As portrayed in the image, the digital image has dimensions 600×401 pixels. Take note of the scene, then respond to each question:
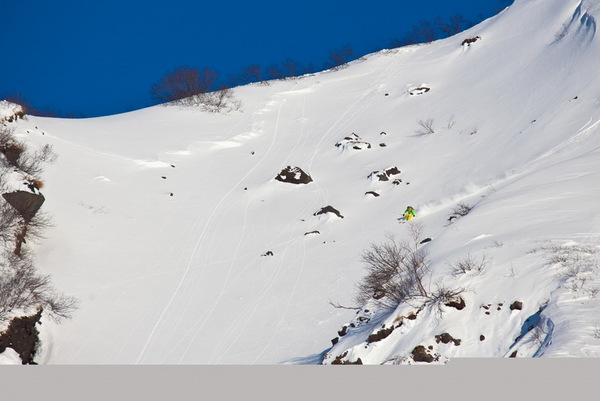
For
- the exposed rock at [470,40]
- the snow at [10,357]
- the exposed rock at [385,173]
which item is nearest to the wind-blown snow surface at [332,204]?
the exposed rock at [470,40]

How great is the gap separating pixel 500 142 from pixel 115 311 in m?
20.6

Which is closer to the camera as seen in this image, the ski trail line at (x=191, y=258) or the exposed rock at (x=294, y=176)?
the ski trail line at (x=191, y=258)

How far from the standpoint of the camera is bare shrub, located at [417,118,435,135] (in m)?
38.2

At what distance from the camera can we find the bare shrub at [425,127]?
3816cm

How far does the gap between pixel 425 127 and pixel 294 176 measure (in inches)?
356

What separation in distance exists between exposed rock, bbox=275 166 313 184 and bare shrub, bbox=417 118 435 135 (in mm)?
7822

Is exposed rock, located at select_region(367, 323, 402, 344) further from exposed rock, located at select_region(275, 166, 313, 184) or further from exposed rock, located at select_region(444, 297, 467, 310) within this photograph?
exposed rock, located at select_region(275, 166, 313, 184)

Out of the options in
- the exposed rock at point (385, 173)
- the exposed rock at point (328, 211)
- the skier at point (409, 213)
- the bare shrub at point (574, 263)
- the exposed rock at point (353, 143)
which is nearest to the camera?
the bare shrub at point (574, 263)

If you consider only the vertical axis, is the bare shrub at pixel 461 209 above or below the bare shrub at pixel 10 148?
below

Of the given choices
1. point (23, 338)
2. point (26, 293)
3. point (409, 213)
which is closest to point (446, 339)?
point (23, 338)

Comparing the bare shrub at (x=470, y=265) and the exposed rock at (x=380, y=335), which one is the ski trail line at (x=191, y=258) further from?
the bare shrub at (x=470, y=265)

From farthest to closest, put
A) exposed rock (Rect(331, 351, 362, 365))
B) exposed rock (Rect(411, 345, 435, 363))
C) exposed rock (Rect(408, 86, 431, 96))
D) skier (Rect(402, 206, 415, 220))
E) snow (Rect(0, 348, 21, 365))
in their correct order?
1. exposed rock (Rect(408, 86, 431, 96))
2. skier (Rect(402, 206, 415, 220))
3. snow (Rect(0, 348, 21, 365))
4. exposed rock (Rect(331, 351, 362, 365))
5. exposed rock (Rect(411, 345, 435, 363))

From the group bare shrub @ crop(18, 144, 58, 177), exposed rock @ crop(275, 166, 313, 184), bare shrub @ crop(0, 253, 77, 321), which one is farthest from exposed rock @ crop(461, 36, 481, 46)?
bare shrub @ crop(0, 253, 77, 321)

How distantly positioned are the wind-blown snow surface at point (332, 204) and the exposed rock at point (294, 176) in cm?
72
